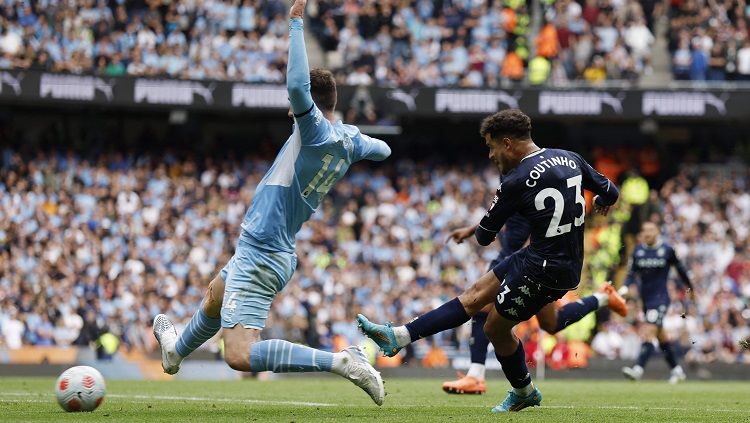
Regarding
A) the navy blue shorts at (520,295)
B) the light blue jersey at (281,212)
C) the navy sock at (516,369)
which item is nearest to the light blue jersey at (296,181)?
the light blue jersey at (281,212)

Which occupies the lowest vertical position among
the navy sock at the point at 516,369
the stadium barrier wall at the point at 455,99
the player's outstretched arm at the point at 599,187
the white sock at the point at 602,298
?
the navy sock at the point at 516,369

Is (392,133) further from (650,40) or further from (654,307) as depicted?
(654,307)

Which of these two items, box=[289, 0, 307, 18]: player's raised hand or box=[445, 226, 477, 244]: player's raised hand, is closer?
box=[289, 0, 307, 18]: player's raised hand

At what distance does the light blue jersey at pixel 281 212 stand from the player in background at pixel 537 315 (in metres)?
3.36

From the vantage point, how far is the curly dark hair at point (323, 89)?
8359 mm

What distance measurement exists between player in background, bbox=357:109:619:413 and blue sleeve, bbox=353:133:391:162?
0.81m

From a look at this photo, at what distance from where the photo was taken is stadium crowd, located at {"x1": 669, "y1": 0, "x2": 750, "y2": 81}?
26281mm

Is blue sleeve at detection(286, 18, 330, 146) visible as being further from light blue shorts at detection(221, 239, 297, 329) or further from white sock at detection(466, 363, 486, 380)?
white sock at detection(466, 363, 486, 380)

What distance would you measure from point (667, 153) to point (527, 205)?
20532mm

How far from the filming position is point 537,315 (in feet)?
37.7

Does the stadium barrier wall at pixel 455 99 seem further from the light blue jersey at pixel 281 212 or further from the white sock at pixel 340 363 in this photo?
the white sock at pixel 340 363

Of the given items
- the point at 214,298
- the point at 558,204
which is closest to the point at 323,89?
the point at 214,298

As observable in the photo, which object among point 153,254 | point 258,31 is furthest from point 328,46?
point 153,254

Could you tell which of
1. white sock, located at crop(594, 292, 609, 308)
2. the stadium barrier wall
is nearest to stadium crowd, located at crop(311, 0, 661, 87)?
the stadium barrier wall
